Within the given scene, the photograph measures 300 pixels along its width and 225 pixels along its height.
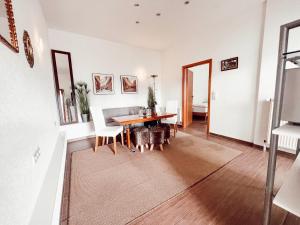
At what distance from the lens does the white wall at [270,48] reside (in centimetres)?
221

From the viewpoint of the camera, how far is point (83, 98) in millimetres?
3646

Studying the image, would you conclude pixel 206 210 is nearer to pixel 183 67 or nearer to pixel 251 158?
pixel 251 158

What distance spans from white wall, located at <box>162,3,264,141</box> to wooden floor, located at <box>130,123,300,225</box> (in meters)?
1.26


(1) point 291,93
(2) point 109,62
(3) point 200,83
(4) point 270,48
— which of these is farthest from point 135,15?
(3) point 200,83

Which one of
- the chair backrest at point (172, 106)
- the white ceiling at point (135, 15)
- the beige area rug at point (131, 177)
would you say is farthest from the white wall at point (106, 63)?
the beige area rug at point (131, 177)

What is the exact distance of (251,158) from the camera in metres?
2.39

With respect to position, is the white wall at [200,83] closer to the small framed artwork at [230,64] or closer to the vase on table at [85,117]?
the small framed artwork at [230,64]

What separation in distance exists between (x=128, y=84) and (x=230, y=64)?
120 inches

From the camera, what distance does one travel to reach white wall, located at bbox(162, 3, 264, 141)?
2.76 metres

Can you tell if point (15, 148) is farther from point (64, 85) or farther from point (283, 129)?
point (64, 85)

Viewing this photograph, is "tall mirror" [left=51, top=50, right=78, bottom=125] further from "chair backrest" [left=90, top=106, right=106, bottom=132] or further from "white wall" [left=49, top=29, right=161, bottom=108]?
"chair backrest" [left=90, top=106, right=106, bottom=132]

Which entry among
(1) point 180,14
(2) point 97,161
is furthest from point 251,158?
(1) point 180,14

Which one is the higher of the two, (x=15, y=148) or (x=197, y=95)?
(x=197, y=95)

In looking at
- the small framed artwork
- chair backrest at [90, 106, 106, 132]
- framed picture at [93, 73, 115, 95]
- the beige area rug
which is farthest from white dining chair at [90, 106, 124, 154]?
the small framed artwork
